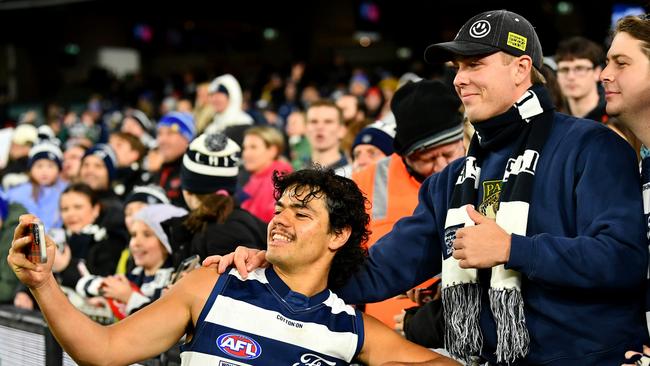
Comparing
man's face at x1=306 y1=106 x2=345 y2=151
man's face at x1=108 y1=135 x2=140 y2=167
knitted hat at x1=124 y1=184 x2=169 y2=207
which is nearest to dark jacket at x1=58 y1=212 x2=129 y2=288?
knitted hat at x1=124 y1=184 x2=169 y2=207

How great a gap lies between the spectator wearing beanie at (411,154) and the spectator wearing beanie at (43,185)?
470 cm

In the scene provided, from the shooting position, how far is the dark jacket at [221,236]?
4746mm

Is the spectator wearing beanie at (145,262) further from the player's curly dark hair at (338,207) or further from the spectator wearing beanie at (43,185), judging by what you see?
the spectator wearing beanie at (43,185)

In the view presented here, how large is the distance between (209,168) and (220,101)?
417cm

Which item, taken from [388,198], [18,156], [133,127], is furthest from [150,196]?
[133,127]

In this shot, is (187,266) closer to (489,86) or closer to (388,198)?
(388,198)

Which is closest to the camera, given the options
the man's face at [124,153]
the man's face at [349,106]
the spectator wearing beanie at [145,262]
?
the spectator wearing beanie at [145,262]

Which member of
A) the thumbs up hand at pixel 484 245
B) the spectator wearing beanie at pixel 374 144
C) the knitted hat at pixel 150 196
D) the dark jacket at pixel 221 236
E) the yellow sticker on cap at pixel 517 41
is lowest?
the dark jacket at pixel 221 236

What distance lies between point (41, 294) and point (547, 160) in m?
1.63

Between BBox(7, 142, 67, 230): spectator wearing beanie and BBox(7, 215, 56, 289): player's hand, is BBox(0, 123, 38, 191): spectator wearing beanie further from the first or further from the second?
BBox(7, 215, 56, 289): player's hand

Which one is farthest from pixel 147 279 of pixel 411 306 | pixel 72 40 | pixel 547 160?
pixel 72 40

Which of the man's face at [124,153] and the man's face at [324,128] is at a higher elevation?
the man's face at [324,128]

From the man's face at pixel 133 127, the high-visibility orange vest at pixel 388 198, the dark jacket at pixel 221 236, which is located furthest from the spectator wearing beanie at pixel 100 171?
the high-visibility orange vest at pixel 388 198

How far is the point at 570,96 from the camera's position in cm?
589
